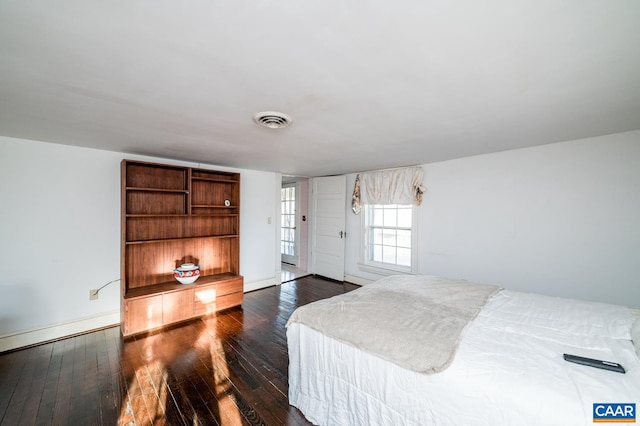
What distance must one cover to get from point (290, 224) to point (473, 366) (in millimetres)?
5440

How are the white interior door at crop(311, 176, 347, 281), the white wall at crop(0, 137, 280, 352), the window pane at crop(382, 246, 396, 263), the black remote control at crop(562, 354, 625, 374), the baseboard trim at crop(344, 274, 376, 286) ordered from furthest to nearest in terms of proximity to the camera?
the white interior door at crop(311, 176, 347, 281) → the baseboard trim at crop(344, 274, 376, 286) → the window pane at crop(382, 246, 396, 263) → the white wall at crop(0, 137, 280, 352) → the black remote control at crop(562, 354, 625, 374)

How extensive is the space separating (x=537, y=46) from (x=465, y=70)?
284mm

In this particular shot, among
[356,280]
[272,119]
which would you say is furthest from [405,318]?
[356,280]

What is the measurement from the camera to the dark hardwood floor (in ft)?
5.68

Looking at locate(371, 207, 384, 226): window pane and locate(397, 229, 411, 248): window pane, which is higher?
locate(371, 207, 384, 226): window pane

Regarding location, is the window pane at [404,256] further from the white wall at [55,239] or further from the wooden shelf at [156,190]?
the white wall at [55,239]

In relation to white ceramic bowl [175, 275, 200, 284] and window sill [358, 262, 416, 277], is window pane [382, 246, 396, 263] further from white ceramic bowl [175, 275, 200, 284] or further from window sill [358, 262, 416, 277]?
white ceramic bowl [175, 275, 200, 284]

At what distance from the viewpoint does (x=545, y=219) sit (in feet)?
9.32

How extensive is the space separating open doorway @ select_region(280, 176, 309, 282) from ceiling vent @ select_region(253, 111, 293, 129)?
373cm

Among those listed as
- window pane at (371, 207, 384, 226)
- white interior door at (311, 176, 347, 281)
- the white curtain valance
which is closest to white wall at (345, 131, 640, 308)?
the white curtain valance

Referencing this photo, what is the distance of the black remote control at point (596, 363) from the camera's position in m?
1.12

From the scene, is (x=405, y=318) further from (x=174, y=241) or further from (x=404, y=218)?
(x=174, y=241)

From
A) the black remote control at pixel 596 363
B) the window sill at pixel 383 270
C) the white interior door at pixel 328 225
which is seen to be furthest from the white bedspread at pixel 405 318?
the white interior door at pixel 328 225

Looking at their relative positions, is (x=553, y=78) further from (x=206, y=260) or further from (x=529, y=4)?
(x=206, y=260)
